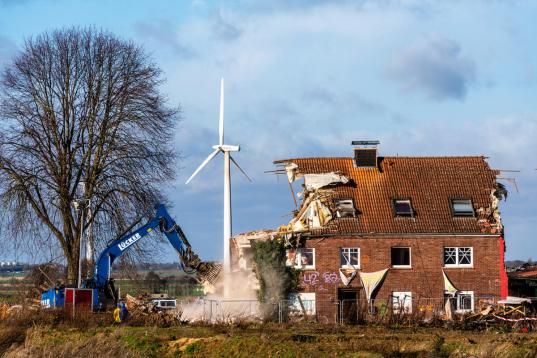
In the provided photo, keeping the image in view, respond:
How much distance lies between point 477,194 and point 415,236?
15.0 feet

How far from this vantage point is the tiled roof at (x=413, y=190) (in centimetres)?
5247

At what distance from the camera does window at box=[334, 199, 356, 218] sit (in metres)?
53.0

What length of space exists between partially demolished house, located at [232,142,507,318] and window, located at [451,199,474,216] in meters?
0.05

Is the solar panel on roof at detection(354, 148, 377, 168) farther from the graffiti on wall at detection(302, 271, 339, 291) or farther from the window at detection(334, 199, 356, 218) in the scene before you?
the graffiti on wall at detection(302, 271, 339, 291)

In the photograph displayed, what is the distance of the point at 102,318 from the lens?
145 ft

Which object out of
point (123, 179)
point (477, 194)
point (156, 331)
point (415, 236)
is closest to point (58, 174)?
point (123, 179)

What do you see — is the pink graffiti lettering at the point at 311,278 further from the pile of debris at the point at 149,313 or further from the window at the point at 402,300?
the pile of debris at the point at 149,313

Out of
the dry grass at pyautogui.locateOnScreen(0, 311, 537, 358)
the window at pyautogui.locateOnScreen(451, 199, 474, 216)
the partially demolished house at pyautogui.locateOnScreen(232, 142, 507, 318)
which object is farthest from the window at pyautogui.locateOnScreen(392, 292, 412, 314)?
the dry grass at pyautogui.locateOnScreen(0, 311, 537, 358)

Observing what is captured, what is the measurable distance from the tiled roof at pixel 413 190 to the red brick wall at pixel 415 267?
550 mm

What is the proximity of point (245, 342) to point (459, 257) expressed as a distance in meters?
19.1

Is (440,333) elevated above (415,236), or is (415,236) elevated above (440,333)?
(415,236)

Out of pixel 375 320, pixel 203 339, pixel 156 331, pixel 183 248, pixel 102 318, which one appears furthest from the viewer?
pixel 183 248

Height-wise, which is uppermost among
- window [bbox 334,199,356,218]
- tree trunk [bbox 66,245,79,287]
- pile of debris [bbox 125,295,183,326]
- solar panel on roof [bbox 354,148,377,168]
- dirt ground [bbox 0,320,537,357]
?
solar panel on roof [bbox 354,148,377,168]

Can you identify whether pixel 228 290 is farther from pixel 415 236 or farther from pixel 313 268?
pixel 415 236
